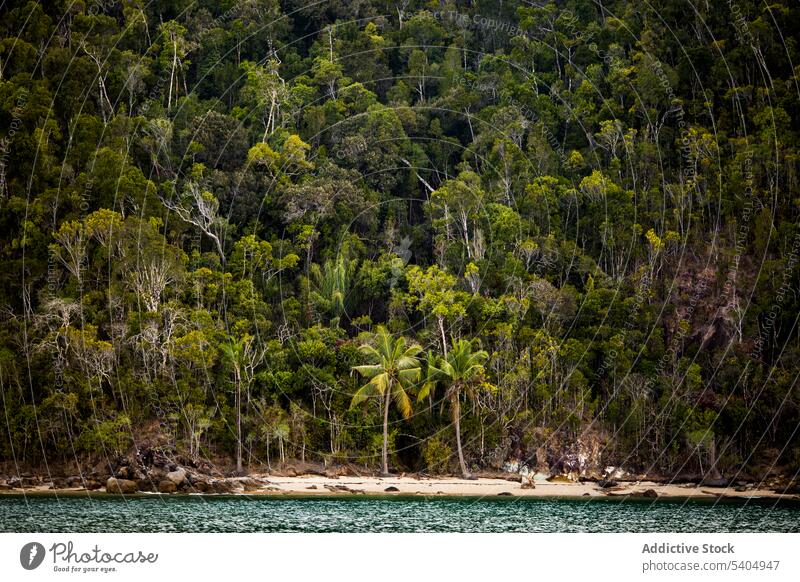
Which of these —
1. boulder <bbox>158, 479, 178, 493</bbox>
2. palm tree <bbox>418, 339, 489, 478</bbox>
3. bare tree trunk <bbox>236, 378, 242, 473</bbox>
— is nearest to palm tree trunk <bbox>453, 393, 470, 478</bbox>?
palm tree <bbox>418, 339, 489, 478</bbox>

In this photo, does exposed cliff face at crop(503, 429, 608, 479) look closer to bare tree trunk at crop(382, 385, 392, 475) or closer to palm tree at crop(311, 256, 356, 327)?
bare tree trunk at crop(382, 385, 392, 475)

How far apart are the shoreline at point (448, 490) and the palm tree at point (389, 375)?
427cm

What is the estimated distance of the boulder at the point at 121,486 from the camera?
190ft

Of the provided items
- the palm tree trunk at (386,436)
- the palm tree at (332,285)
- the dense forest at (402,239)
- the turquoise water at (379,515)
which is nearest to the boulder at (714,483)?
the dense forest at (402,239)

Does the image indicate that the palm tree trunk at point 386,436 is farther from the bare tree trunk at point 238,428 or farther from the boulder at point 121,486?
the boulder at point 121,486

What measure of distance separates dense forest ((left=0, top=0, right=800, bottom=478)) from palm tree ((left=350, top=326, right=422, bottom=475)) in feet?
0.57

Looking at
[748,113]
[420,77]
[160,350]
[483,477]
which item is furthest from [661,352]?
[420,77]

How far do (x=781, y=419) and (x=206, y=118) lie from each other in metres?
41.5

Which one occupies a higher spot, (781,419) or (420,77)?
(420,77)

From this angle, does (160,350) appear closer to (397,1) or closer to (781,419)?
(781,419)

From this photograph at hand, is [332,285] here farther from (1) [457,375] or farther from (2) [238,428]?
(2) [238,428]

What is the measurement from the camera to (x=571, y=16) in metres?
95.7

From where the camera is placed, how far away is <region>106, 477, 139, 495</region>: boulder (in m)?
58.0

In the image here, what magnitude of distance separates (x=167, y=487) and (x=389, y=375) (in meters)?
13.5
